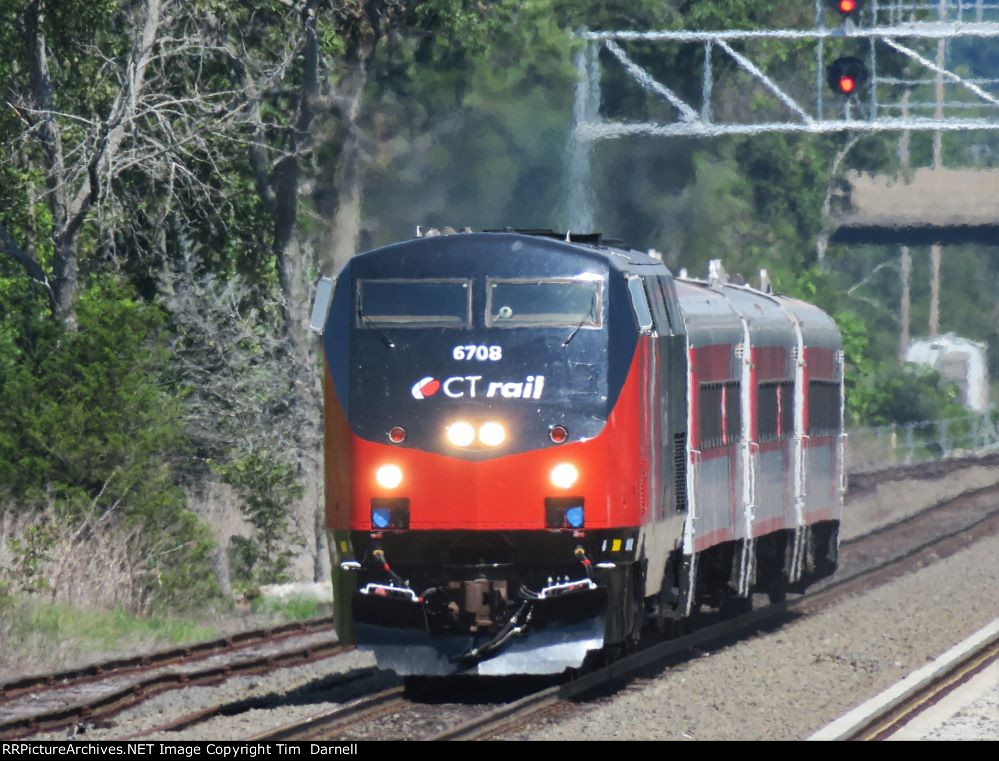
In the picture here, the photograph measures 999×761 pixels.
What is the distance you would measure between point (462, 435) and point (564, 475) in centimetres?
77

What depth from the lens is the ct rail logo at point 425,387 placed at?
14133mm

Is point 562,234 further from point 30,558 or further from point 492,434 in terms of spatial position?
point 30,558

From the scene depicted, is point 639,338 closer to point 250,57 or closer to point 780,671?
point 780,671

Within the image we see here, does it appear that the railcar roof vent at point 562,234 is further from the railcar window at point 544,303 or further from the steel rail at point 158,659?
the steel rail at point 158,659

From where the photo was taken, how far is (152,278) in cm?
2748

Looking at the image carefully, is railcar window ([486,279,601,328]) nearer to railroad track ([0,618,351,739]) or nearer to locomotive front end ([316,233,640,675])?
locomotive front end ([316,233,640,675])

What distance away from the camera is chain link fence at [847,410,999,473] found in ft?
148

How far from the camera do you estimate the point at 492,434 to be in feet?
46.0

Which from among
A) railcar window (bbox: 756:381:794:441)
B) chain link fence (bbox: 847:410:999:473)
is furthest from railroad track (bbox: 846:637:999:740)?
chain link fence (bbox: 847:410:999:473)

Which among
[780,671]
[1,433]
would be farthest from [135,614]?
[780,671]

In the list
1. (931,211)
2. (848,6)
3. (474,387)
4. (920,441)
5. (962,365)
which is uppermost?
(931,211)

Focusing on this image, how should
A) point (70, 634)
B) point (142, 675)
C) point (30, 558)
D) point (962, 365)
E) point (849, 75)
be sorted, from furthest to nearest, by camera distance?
Answer: 1. point (962, 365)
2. point (849, 75)
3. point (30, 558)
4. point (70, 634)
5. point (142, 675)

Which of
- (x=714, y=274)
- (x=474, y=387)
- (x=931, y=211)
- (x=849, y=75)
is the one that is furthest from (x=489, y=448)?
(x=931, y=211)
